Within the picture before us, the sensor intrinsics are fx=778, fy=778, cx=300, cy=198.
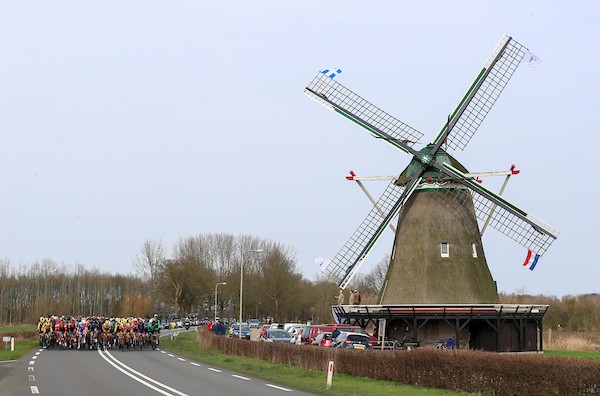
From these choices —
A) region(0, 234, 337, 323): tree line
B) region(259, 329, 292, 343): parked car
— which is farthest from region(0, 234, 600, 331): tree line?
region(259, 329, 292, 343): parked car

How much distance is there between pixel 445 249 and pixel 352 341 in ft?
31.5

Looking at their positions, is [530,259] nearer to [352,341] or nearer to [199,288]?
[352,341]

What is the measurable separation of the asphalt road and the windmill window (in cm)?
1492

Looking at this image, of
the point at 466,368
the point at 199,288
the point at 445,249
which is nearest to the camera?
the point at 466,368

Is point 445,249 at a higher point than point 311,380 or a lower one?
higher

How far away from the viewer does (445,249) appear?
41094 millimetres

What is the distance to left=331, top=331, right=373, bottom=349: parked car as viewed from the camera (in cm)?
3375

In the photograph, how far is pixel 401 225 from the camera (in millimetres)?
42938

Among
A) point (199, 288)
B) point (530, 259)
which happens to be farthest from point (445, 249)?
point (199, 288)

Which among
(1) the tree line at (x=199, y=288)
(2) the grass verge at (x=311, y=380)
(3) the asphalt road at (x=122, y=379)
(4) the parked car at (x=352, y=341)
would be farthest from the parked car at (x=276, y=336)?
(1) the tree line at (x=199, y=288)

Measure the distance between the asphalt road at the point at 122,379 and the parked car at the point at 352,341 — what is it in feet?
20.7

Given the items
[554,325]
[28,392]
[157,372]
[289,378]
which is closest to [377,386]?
[289,378]

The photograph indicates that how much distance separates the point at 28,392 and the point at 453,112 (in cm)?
3023

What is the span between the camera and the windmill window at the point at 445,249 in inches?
1613
